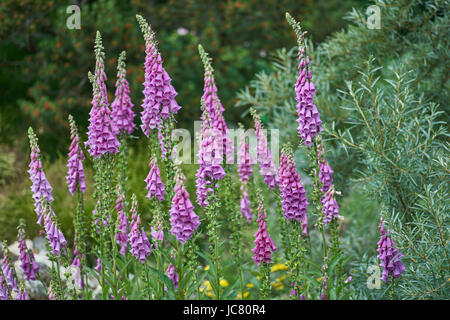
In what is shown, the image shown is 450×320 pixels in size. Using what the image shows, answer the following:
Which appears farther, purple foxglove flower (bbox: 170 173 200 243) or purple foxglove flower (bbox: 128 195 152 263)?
purple foxglove flower (bbox: 128 195 152 263)

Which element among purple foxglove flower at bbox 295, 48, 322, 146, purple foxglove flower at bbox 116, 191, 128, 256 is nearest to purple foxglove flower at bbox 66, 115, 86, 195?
purple foxglove flower at bbox 116, 191, 128, 256

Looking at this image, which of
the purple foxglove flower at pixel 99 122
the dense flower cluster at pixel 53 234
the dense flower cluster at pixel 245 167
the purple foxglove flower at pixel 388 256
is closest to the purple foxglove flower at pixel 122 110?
the purple foxglove flower at pixel 99 122

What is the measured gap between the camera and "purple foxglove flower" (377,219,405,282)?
320 centimetres

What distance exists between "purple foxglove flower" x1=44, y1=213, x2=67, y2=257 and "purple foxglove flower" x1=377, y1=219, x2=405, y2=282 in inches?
76.1

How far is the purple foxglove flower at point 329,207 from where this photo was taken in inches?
129

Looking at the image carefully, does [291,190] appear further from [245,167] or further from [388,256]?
[245,167]

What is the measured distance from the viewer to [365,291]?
166 inches

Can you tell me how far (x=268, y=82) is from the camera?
534 centimetres

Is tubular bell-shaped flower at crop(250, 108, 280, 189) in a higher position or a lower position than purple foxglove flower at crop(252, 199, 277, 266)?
higher

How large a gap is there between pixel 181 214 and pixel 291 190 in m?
0.69

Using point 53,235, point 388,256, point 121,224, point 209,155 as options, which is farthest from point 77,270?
point 388,256

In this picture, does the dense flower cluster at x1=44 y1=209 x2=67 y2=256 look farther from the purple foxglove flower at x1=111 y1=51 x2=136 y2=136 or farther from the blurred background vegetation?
the blurred background vegetation
